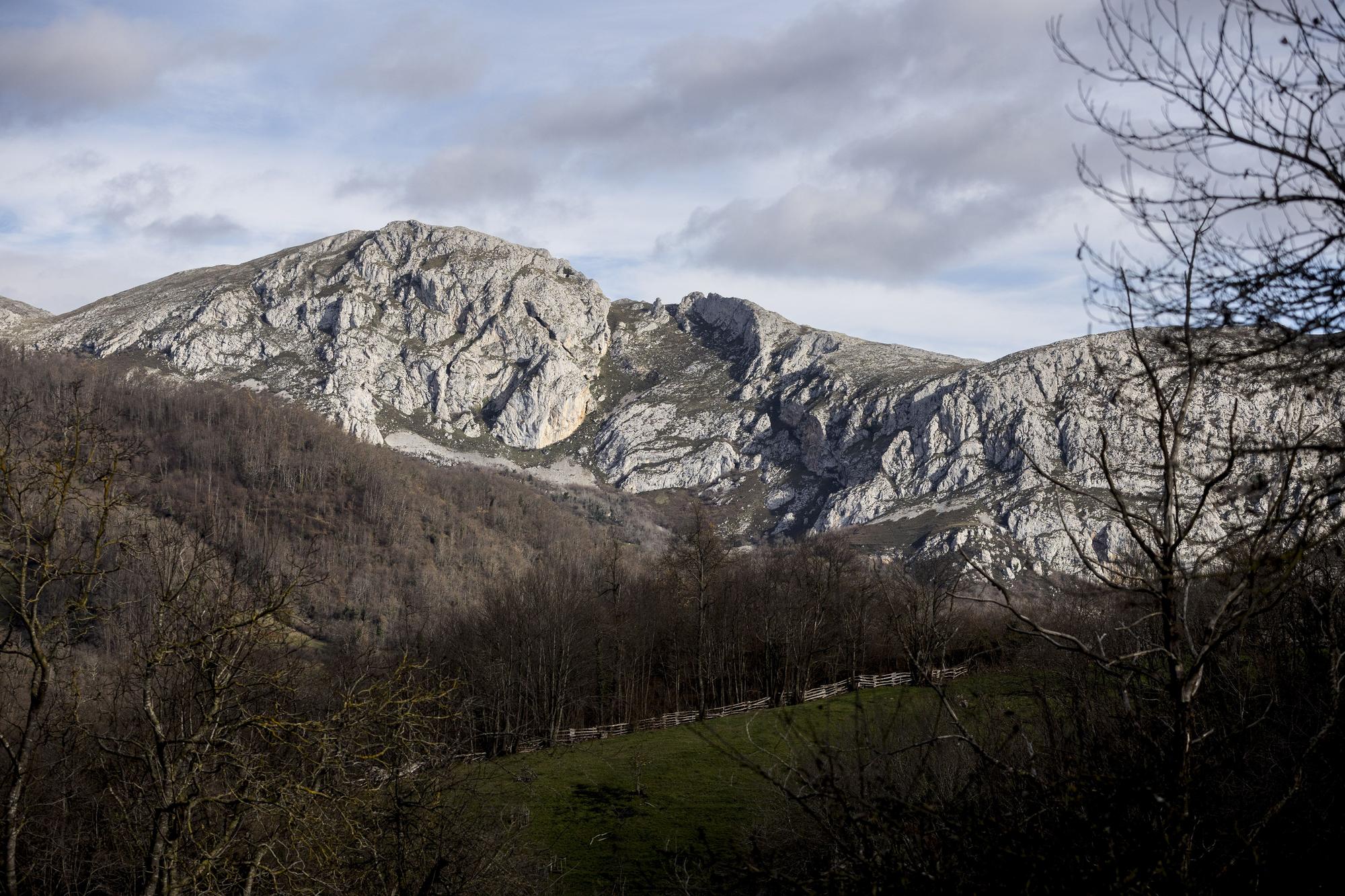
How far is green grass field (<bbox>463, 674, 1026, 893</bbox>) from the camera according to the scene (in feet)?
82.6

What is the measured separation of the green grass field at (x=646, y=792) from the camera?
82.6 ft

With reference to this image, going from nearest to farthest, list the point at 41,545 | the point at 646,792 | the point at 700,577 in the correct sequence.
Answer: the point at 41,545
the point at 646,792
the point at 700,577

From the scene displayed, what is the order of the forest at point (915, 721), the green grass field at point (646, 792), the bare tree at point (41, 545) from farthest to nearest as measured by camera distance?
the green grass field at point (646, 792) → the bare tree at point (41, 545) → the forest at point (915, 721)

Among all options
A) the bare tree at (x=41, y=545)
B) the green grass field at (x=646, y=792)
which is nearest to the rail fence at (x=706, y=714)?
the green grass field at (x=646, y=792)

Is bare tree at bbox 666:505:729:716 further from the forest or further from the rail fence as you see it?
the forest

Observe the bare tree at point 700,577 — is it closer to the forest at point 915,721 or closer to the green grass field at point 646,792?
the green grass field at point 646,792

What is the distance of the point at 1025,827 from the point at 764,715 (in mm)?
41683

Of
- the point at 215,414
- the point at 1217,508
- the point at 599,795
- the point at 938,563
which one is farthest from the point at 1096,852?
the point at 215,414

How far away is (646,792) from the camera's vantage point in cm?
3303

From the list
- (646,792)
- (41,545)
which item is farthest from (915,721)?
(41,545)

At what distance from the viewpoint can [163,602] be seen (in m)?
10.5

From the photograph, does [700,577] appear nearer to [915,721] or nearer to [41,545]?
[915,721]

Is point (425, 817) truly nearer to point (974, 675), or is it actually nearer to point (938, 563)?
point (974, 675)

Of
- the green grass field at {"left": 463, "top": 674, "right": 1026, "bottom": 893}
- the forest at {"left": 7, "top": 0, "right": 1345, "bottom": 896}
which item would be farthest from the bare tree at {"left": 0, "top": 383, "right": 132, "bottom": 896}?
the green grass field at {"left": 463, "top": 674, "right": 1026, "bottom": 893}
